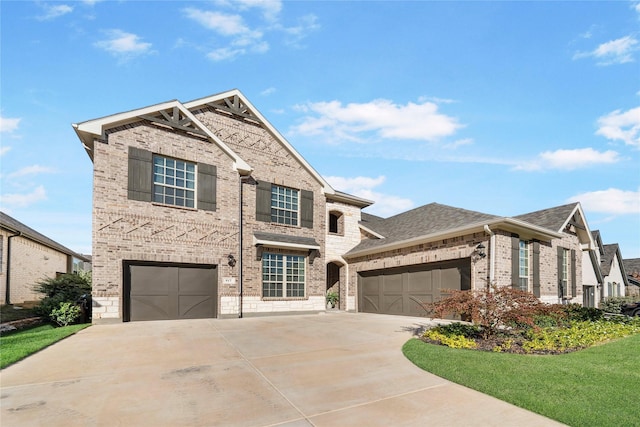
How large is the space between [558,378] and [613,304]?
75.2 feet

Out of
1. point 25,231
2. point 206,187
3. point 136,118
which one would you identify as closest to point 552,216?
point 206,187

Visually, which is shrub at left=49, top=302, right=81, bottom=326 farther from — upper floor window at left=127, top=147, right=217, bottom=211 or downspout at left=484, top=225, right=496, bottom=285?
downspout at left=484, top=225, right=496, bottom=285

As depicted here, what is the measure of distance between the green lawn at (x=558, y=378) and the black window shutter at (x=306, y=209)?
10.2 m

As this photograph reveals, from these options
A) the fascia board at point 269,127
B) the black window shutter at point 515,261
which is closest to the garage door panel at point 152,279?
the fascia board at point 269,127

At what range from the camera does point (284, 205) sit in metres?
16.7

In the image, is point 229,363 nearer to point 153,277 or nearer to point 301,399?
point 301,399

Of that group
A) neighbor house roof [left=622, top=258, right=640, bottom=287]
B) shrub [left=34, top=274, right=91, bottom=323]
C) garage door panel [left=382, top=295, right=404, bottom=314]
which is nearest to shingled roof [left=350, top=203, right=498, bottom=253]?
garage door panel [left=382, top=295, right=404, bottom=314]

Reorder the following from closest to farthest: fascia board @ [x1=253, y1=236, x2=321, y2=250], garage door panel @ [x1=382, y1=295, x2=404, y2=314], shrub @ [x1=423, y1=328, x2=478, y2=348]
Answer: shrub @ [x1=423, y1=328, x2=478, y2=348] → fascia board @ [x1=253, y1=236, x2=321, y2=250] → garage door panel @ [x1=382, y1=295, x2=404, y2=314]

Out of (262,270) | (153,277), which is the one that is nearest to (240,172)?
(262,270)

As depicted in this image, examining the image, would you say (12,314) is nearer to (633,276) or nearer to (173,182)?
(173,182)

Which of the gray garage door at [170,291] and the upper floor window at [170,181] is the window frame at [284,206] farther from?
the gray garage door at [170,291]

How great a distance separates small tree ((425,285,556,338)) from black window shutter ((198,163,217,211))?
979 cm

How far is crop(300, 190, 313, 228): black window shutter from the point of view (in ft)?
56.1

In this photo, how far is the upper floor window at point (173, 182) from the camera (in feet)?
43.6
